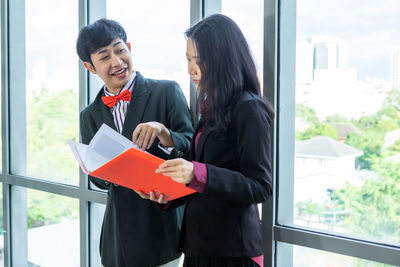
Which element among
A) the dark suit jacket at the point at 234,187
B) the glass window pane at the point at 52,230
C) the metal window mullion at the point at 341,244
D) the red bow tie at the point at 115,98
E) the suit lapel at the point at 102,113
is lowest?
the glass window pane at the point at 52,230

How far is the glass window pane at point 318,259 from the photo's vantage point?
1.56 m

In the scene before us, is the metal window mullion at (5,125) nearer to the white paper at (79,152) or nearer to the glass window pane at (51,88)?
the glass window pane at (51,88)

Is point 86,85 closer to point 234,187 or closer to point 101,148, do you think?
point 101,148

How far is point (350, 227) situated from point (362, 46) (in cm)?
67

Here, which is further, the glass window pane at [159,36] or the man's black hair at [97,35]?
the glass window pane at [159,36]

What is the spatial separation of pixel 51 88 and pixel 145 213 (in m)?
1.53

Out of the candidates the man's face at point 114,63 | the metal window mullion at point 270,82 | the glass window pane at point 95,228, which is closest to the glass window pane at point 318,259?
the metal window mullion at point 270,82

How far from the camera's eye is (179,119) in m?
1.71

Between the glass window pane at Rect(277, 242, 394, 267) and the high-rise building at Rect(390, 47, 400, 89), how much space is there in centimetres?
64

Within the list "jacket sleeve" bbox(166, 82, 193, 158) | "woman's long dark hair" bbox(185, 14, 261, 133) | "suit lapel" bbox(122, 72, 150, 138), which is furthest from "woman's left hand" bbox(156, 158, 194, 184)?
"suit lapel" bbox(122, 72, 150, 138)

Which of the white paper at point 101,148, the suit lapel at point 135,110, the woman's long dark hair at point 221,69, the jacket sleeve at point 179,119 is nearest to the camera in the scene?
the woman's long dark hair at point 221,69

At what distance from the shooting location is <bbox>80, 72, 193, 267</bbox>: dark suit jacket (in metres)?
1.69

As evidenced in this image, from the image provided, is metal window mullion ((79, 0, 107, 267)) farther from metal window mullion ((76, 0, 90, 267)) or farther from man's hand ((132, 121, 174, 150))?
man's hand ((132, 121, 174, 150))

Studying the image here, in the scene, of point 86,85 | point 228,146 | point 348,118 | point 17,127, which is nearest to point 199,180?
point 228,146
